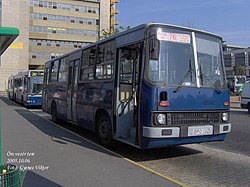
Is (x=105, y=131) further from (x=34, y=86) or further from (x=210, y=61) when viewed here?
(x=34, y=86)

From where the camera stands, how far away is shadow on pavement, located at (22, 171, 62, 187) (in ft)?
17.4

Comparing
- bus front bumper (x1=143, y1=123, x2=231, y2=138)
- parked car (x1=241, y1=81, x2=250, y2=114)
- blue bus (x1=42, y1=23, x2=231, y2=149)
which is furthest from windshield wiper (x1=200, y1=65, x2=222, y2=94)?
parked car (x1=241, y1=81, x2=250, y2=114)

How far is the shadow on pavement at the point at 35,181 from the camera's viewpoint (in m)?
5.30

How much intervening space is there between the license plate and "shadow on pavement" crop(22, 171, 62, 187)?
118 inches

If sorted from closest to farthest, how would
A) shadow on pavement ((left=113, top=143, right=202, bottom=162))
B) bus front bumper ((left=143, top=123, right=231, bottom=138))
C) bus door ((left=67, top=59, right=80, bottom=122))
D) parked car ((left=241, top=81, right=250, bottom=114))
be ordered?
1. bus front bumper ((left=143, top=123, right=231, bottom=138))
2. shadow on pavement ((left=113, top=143, right=202, bottom=162))
3. bus door ((left=67, top=59, right=80, bottom=122))
4. parked car ((left=241, top=81, right=250, bottom=114))

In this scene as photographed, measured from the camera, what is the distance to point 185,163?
6777 millimetres

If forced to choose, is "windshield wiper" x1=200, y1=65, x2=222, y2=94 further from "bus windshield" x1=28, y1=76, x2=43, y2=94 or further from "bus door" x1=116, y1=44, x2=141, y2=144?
"bus windshield" x1=28, y1=76, x2=43, y2=94

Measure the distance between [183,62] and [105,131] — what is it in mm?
2856

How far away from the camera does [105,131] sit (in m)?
8.15

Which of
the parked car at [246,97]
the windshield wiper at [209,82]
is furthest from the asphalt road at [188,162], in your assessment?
the parked car at [246,97]

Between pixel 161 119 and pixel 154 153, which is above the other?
pixel 161 119

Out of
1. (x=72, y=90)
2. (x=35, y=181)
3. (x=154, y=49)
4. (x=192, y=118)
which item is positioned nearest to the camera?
(x=35, y=181)

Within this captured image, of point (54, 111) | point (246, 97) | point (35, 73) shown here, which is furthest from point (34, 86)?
point (246, 97)

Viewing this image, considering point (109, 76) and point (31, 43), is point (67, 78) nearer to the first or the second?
point (109, 76)
